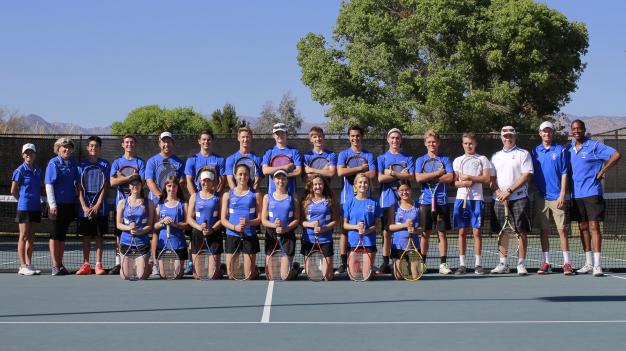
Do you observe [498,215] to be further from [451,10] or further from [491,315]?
[451,10]

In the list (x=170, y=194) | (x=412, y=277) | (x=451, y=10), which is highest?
(x=451, y=10)

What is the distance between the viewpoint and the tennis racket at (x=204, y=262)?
10094 millimetres

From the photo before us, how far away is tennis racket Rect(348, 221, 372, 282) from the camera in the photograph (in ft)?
32.7

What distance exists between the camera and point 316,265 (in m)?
9.99

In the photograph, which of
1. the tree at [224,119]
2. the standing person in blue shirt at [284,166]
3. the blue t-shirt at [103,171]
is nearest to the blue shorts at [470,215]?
the standing person in blue shirt at [284,166]

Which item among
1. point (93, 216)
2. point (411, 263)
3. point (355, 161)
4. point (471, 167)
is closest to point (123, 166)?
point (93, 216)

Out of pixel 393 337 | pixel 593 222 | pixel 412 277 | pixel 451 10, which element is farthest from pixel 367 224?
pixel 451 10

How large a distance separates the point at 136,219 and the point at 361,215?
2488 mm

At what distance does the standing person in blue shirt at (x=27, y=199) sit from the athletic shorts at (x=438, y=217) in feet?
14.7

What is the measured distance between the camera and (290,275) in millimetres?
10047

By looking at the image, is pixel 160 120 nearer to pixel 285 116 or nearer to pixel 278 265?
pixel 285 116

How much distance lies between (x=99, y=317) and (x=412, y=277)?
3888 millimetres

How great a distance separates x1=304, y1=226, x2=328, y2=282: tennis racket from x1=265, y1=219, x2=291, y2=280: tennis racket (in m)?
0.22

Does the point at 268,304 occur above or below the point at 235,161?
below
